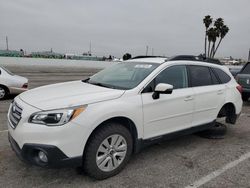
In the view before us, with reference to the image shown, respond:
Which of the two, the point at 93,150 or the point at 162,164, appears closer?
the point at 93,150

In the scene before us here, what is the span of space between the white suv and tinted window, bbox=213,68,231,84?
327 mm

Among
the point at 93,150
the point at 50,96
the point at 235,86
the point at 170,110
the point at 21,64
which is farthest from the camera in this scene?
the point at 21,64

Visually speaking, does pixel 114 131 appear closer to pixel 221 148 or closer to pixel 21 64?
pixel 221 148

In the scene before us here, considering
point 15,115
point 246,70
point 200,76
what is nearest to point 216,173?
point 200,76

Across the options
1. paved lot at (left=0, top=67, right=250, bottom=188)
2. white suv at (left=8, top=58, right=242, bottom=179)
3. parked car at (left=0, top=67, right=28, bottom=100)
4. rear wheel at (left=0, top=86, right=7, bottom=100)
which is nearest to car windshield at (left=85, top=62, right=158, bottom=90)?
white suv at (left=8, top=58, right=242, bottom=179)

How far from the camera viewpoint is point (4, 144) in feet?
15.4

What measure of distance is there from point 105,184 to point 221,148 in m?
2.52

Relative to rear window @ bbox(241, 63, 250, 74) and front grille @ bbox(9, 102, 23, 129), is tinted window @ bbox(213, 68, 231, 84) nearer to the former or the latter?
front grille @ bbox(9, 102, 23, 129)

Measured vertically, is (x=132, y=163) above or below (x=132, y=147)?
below

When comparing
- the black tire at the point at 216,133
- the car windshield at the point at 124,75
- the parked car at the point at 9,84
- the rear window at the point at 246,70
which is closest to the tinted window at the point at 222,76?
the black tire at the point at 216,133

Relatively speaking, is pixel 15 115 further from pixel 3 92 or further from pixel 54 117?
pixel 3 92

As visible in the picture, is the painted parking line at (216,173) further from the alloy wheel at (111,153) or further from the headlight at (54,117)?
the headlight at (54,117)

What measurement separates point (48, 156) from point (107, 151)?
801 millimetres

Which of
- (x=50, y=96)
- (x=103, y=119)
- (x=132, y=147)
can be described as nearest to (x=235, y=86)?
(x=132, y=147)
